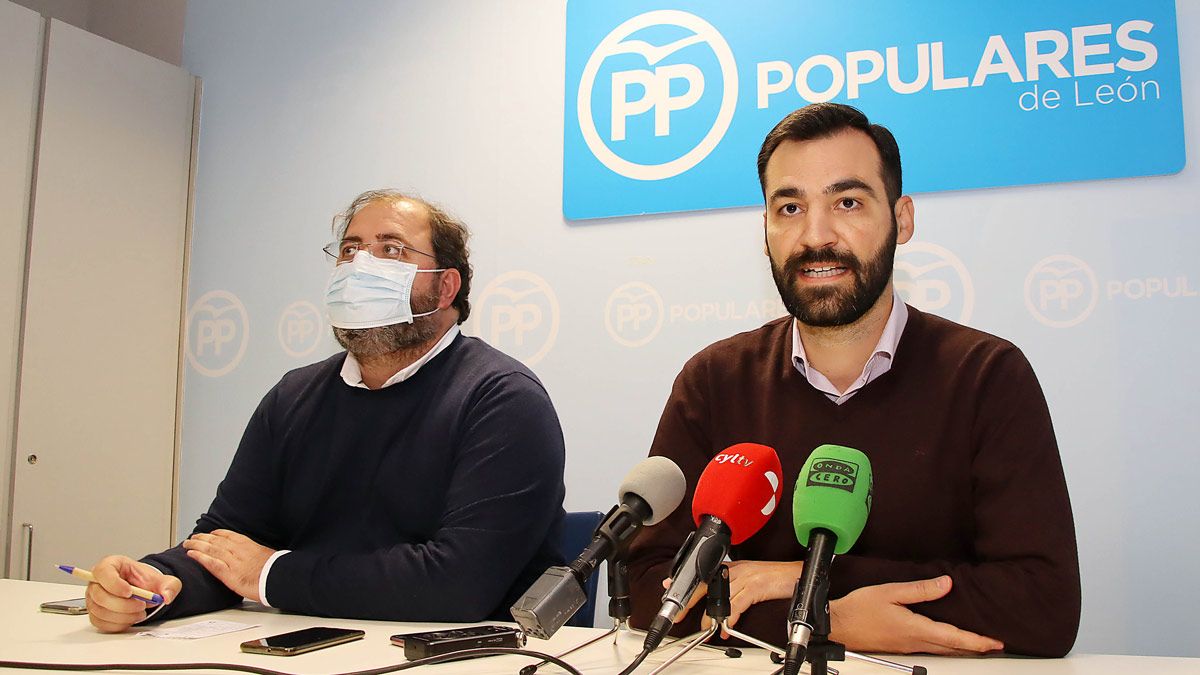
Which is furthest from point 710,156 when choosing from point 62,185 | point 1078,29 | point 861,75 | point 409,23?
point 62,185

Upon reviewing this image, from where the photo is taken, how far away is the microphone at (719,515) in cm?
114

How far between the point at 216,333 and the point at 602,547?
319 cm

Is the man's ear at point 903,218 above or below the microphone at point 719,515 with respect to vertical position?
above

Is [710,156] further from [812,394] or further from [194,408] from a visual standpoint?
[194,408]

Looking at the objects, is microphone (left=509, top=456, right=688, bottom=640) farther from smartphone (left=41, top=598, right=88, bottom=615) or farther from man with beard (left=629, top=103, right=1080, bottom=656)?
smartphone (left=41, top=598, right=88, bottom=615)

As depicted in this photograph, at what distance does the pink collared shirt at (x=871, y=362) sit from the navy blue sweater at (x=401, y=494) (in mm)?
629

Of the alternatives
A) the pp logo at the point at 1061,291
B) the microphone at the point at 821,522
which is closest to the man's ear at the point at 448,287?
the microphone at the point at 821,522

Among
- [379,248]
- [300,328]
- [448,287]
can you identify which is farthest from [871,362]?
[300,328]

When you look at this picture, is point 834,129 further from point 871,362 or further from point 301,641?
point 301,641

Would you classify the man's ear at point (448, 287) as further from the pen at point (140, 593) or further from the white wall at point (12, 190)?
the white wall at point (12, 190)

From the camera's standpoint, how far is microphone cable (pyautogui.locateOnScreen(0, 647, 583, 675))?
1357 mm

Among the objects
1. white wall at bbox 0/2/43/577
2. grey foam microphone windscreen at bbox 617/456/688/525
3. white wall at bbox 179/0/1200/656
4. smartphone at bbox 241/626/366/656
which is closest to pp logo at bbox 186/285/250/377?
white wall at bbox 179/0/1200/656

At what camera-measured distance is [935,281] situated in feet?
9.95

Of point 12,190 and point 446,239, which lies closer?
point 446,239
